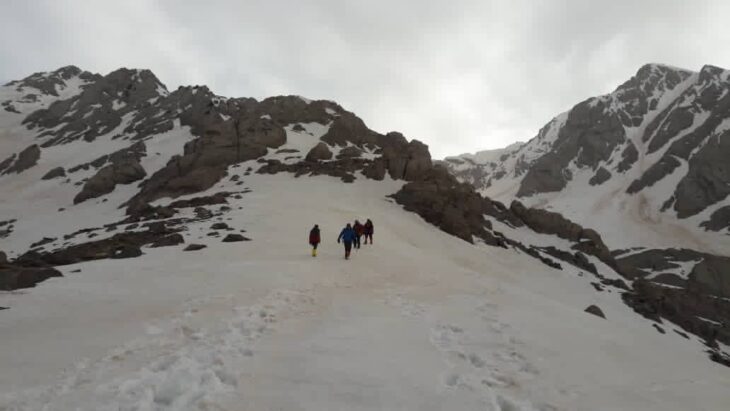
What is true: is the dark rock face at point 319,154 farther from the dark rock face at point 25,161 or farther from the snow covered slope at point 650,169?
the snow covered slope at point 650,169

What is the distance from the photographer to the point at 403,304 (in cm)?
1407

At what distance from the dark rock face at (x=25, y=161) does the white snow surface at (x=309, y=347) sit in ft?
300

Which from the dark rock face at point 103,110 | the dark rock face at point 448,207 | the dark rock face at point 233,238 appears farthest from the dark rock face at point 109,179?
the dark rock face at point 233,238

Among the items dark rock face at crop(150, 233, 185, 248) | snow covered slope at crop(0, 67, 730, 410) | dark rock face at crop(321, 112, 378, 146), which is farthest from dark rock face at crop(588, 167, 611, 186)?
dark rock face at crop(150, 233, 185, 248)

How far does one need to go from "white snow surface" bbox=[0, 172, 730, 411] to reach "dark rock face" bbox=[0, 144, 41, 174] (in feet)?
300

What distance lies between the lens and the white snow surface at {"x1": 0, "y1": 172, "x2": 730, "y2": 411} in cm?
676

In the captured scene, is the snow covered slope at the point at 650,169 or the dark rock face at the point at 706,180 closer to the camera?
the snow covered slope at the point at 650,169

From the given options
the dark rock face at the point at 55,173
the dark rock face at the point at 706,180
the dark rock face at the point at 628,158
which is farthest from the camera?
the dark rock face at the point at 628,158

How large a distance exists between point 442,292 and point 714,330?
36664 mm

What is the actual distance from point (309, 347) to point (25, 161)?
106340 mm

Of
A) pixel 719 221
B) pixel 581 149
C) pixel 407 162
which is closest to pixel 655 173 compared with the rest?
pixel 719 221

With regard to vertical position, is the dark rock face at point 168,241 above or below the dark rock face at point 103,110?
below

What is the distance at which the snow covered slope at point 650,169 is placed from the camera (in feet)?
411

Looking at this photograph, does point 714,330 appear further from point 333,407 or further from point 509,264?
point 333,407
